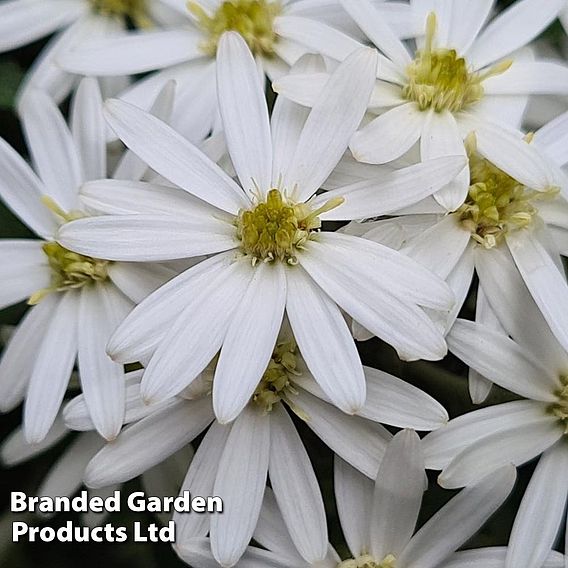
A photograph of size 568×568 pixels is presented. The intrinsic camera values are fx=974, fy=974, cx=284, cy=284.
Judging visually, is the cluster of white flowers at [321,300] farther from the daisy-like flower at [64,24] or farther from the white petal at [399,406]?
the daisy-like flower at [64,24]

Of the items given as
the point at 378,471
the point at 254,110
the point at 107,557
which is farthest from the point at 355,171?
the point at 107,557

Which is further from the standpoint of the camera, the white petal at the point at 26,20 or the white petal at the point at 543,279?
the white petal at the point at 26,20

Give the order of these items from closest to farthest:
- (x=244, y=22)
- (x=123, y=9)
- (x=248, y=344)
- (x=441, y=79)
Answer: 1. (x=248, y=344)
2. (x=441, y=79)
3. (x=244, y=22)
4. (x=123, y=9)

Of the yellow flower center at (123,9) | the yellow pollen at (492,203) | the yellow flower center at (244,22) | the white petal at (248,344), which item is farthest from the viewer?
the yellow flower center at (123,9)

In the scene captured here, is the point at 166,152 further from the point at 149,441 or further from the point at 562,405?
the point at 562,405

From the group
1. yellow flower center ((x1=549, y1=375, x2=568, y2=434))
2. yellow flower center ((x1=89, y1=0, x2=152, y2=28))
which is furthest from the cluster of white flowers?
yellow flower center ((x1=89, y1=0, x2=152, y2=28))

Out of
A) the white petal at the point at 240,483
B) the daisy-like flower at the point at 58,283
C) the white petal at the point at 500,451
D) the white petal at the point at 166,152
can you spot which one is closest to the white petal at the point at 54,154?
the daisy-like flower at the point at 58,283

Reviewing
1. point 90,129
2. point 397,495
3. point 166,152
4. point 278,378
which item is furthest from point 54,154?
point 397,495

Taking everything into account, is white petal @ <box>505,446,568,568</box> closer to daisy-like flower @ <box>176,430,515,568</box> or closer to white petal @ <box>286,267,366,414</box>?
daisy-like flower @ <box>176,430,515,568</box>
